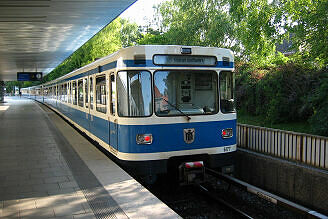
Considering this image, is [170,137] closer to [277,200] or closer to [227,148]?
[227,148]

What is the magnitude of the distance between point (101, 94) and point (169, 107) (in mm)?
2305

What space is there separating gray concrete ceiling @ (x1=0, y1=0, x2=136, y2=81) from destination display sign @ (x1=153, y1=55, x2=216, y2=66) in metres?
4.05

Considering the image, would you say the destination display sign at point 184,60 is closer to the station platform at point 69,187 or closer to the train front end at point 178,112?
the train front end at point 178,112

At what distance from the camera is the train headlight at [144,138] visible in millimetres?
6531

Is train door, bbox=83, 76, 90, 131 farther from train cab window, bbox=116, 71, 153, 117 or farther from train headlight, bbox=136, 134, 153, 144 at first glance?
train headlight, bbox=136, 134, 153, 144

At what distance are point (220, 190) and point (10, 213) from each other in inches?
186

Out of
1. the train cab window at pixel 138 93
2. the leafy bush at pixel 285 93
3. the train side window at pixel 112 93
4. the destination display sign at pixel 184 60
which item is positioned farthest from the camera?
the leafy bush at pixel 285 93

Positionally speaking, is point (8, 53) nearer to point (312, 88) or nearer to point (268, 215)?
point (312, 88)

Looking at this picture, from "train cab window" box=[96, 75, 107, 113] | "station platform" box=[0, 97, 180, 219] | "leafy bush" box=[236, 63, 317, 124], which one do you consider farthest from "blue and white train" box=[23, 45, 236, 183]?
"leafy bush" box=[236, 63, 317, 124]

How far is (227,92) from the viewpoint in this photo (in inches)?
288

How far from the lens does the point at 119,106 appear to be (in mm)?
6785

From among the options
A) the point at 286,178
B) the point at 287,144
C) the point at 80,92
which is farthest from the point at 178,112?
the point at 80,92

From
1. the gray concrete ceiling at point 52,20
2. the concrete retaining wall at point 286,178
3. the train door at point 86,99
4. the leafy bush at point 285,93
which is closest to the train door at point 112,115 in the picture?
the train door at point 86,99

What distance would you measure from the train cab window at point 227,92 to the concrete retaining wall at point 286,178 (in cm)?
175
